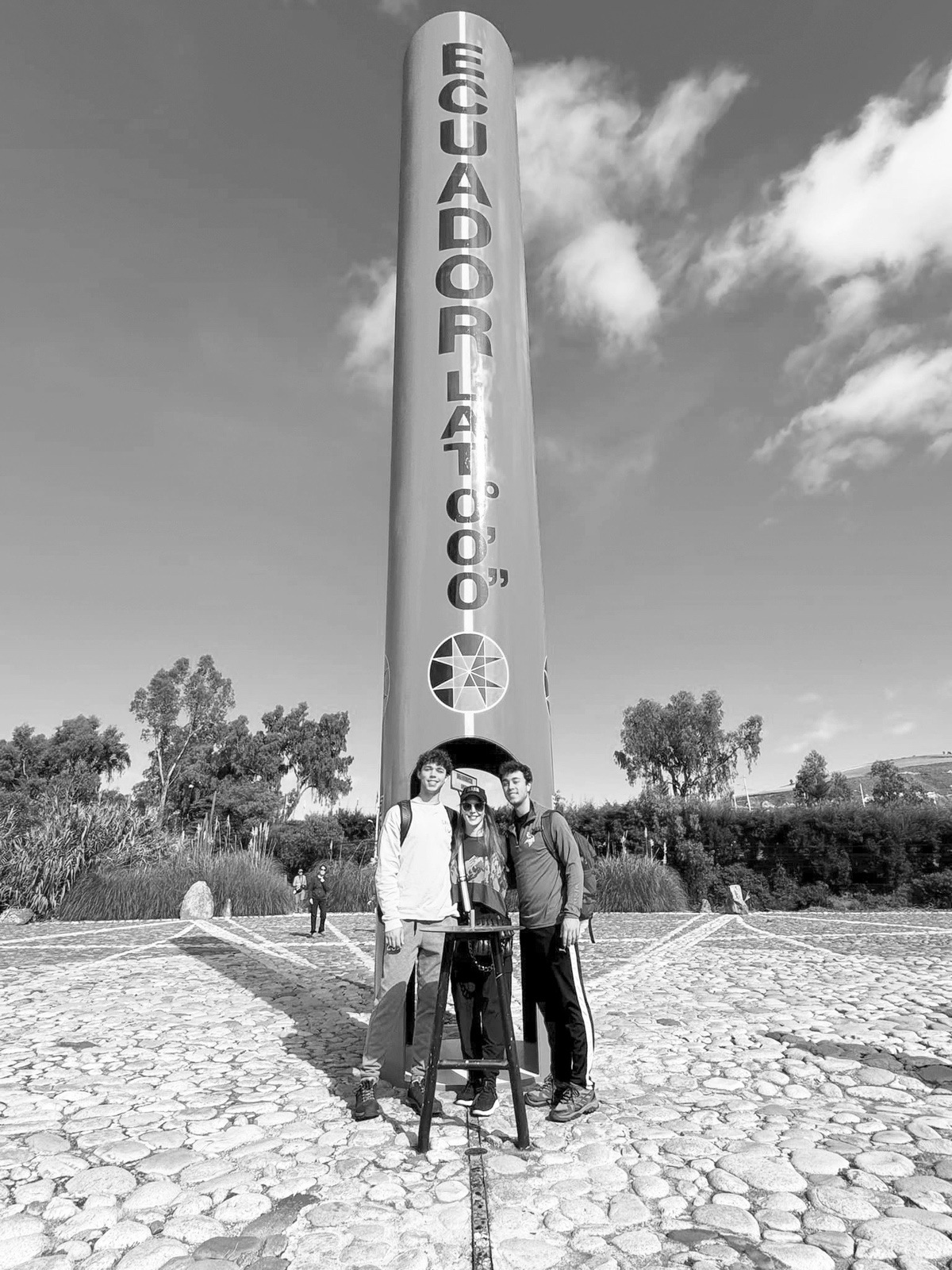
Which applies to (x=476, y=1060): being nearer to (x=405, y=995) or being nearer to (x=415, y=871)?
(x=405, y=995)

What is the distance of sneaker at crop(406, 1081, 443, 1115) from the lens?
4.16 metres

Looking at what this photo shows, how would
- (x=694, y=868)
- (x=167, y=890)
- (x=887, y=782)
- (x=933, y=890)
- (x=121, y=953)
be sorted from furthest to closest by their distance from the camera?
(x=887, y=782) → (x=694, y=868) → (x=933, y=890) → (x=167, y=890) → (x=121, y=953)

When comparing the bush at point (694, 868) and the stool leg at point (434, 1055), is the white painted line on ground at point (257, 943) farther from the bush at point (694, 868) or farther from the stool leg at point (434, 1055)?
the bush at point (694, 868)

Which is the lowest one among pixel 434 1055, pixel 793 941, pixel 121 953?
pixel 434 1055

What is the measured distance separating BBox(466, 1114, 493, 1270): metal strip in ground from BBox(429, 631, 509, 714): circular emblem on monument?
7.93 feet

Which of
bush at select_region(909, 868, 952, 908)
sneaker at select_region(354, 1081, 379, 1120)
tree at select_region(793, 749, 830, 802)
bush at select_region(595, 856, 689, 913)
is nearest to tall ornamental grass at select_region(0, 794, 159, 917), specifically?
bush at select_region(595, 856, 689, 913)

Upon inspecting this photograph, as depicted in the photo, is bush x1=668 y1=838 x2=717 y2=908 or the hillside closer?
bush x1=668 y1=838 x2=717 y2=908

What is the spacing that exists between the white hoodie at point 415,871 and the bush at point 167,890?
42.7 ft

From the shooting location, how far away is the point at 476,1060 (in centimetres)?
380

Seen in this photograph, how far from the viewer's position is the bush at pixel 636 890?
17.3m

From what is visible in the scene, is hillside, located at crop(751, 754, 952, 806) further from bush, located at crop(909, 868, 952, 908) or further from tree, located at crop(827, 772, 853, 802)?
bush, located at crop(909, 868, 952, 908)

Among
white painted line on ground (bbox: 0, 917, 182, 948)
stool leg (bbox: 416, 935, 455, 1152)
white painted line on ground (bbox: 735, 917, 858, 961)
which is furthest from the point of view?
white painted line on ground (bbox: 0, 917, 182, 948)

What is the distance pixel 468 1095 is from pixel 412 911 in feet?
3.45

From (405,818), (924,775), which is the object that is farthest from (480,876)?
(924,775)
